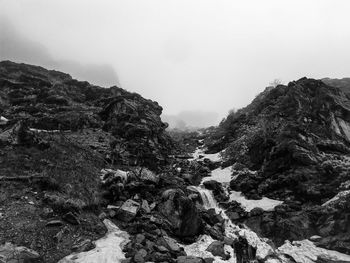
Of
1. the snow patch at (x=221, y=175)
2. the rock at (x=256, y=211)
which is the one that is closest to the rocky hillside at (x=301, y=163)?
the rock at (x=256, y=211)

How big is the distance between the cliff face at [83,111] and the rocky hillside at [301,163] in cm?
1321

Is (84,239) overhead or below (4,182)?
below

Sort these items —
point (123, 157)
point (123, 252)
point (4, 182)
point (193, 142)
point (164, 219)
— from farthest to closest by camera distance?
1. point (193, 142)
2. point (123, 157)
3. point (164, 219)
4. point (4, 182)
5. point (123, 252)

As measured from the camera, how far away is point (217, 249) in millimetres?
22656

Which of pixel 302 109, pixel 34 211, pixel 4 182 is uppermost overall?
pixel 302 109

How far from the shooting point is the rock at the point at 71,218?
2126 centimetres

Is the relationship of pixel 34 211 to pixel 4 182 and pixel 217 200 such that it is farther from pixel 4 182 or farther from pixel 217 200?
pixel 217 200

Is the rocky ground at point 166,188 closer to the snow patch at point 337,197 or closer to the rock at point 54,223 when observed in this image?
the rock at point 54,223

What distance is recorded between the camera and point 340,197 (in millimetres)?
28531

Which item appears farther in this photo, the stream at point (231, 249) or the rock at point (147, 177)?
the rock at point (147, 177)

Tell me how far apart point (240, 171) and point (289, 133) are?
8.26 meters

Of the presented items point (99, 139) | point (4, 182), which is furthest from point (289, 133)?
point (4, 182)

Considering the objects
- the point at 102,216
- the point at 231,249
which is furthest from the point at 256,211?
the point at 102,216

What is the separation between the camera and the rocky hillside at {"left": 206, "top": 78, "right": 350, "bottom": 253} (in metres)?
27.1
